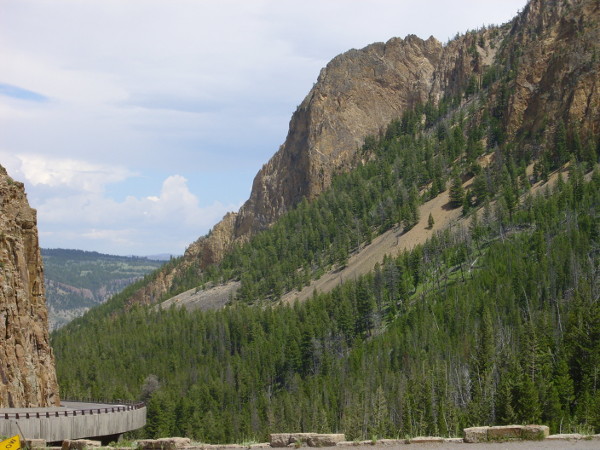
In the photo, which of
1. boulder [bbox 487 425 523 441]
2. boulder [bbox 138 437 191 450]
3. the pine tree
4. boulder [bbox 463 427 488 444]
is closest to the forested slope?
the pine tree

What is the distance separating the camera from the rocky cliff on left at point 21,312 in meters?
65.2

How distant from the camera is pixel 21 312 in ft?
231

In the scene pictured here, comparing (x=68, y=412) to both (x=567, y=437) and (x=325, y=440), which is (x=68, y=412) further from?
(x=567, y=437)

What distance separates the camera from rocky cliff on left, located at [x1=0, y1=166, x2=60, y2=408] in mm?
65250

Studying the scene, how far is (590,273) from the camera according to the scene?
390 feet

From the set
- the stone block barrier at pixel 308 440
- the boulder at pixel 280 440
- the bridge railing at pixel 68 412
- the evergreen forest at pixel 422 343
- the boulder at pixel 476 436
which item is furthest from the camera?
the evergreen forest at pixel 422 343

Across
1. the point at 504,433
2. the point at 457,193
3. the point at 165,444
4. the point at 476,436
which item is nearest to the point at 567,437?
the point at 504,433

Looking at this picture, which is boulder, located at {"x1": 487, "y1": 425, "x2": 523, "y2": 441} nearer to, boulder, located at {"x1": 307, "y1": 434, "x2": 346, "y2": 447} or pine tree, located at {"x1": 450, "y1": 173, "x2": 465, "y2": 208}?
boulder, located at {"x1": 307, "y1": 434, "x2": 346, "y2": 447}

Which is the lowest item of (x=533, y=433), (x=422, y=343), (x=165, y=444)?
(x=165, y=444)

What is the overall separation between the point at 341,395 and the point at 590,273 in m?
44.3

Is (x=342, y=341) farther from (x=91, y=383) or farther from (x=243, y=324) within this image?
(x=91, y=383)

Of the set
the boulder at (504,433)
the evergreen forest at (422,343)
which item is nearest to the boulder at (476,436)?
the boulder at (504,433)

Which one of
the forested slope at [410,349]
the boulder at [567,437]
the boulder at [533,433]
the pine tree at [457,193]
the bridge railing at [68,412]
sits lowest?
the boulder at [567,437]

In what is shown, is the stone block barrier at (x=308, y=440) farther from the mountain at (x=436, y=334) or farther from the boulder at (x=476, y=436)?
the mountain at (x=436, y=334)
